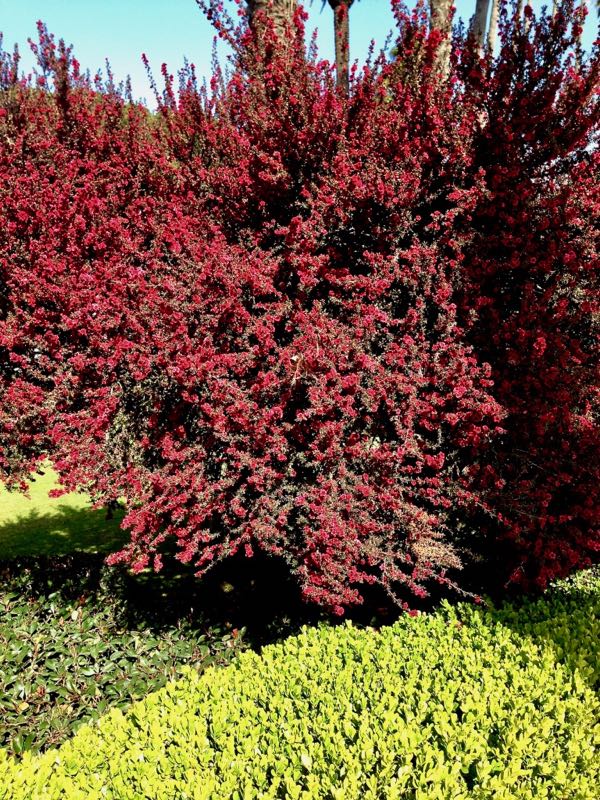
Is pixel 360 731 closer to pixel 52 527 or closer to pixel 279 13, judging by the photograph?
pixel 279 13

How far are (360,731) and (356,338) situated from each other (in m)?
2.46

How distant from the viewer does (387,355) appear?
160 inches

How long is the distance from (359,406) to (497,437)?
1043 millimetres

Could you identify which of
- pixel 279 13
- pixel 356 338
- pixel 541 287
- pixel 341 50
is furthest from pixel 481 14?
pixel 356 338

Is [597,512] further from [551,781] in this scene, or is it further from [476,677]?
[551,781]

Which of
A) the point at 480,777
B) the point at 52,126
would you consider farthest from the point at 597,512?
the point at 52,126

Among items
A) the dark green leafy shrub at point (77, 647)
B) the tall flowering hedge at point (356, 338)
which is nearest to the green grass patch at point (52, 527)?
the dark green leafy shrub at point (77, 647)

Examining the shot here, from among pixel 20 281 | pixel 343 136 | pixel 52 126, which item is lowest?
pixel 20 281

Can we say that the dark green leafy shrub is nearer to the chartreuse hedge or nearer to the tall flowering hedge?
the tall flowering hedge

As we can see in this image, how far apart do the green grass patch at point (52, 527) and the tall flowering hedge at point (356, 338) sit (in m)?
3.26

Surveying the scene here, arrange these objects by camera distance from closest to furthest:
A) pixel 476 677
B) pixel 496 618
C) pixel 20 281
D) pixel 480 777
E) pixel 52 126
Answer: pixel 480 777 → pixel 476 677 → pixel 496 618 → pixel 20 281 → pixel 52 126

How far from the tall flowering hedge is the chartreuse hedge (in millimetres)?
776

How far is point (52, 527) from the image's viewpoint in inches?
343

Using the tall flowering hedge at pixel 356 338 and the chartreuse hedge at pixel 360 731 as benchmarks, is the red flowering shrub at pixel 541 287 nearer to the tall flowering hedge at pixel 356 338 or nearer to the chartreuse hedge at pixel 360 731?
the tall flowering hedge at pixel 356 338
